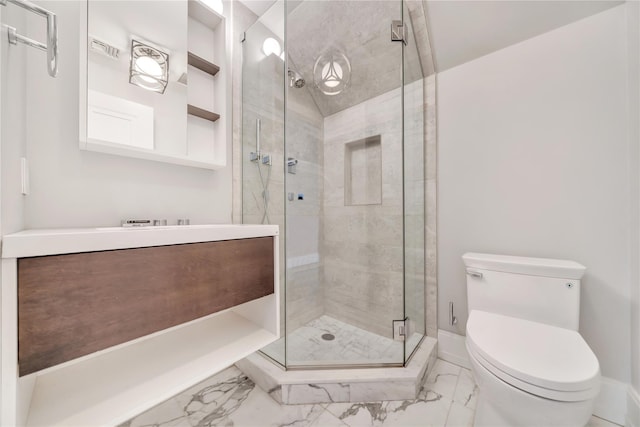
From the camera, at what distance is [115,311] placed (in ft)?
2.06

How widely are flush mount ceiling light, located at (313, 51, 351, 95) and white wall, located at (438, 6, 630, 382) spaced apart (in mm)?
690

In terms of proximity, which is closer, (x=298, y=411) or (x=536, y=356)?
(x=536, y=356)

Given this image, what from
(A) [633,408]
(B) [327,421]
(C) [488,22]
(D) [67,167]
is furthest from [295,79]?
(A) [633,408]

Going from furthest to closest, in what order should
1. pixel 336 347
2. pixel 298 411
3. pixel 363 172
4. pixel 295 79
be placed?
pixel 363 172 → pixel 295 79 → pixel 336 347 → pixel 298 411

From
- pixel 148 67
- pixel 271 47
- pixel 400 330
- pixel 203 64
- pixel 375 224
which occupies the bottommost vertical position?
pixel 400 330

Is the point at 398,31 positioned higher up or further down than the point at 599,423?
higher up

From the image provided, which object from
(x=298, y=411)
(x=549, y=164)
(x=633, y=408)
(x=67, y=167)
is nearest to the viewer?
(x=67, y=167)

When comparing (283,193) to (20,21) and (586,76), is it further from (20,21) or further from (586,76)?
(586,76)

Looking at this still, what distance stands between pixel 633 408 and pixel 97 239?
84.7 inches

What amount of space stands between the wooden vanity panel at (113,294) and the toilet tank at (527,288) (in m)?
1.24

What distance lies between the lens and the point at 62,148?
0.91 metres

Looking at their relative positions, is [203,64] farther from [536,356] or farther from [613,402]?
[613,402]

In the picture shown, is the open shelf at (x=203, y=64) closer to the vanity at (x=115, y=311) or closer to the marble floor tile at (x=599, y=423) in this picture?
the vanity at (x=115, y=311)

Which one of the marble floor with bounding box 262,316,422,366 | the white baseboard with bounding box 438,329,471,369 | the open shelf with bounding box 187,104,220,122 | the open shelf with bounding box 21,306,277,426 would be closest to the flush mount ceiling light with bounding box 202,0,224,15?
the open shelf with bounding box 187,104,220,122
